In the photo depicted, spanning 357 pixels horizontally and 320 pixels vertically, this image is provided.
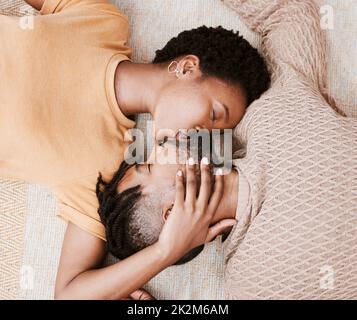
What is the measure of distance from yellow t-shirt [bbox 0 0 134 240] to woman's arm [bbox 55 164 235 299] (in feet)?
0.29

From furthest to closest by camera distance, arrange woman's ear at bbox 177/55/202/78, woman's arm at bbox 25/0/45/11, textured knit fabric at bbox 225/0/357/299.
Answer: woman's arm at bbox 25/0/45/11
woman's ear at bbox 177/55/202/78
textured knit fabric at bbox 225/0/357/299

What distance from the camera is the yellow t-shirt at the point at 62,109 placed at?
1139 millimetres

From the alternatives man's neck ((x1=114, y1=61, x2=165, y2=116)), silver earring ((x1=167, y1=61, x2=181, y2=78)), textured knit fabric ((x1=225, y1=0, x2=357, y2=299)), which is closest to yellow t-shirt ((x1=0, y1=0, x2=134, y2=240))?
man's neck ((x1=114, y1=61, x2=165, y2=116))

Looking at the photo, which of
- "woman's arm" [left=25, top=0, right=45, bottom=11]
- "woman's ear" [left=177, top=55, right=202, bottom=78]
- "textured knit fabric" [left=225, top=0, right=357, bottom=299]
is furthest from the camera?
"woman's arm" [left=25, top=0, right=45, bottom=11]

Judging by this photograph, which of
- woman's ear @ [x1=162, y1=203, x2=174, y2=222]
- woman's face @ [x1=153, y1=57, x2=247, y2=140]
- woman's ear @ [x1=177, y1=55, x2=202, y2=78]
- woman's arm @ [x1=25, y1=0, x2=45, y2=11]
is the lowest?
woman's ear @ [x1=162, y1=203, x2=174, y2=222]

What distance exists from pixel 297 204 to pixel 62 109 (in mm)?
599

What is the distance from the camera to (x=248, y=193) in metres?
1.09

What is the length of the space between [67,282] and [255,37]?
808 millimetres

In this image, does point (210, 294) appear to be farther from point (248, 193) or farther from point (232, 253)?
point (248, 193)

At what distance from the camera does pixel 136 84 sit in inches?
46.9

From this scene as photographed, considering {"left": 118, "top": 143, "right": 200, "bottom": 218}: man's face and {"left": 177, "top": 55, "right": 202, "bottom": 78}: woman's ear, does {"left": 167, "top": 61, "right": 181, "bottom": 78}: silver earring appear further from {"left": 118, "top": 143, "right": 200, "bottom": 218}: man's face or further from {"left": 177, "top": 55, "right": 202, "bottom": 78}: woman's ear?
{"left": 118, "top": 143, "right": 200, "bottom": 218}: man's face

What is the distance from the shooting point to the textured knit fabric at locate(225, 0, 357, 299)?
1020mm

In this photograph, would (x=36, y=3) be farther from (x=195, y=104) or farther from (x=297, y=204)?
(x=297, y=204)

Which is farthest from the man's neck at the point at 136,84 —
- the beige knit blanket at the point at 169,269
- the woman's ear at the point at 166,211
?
the woman's ear at the point at 166,211
